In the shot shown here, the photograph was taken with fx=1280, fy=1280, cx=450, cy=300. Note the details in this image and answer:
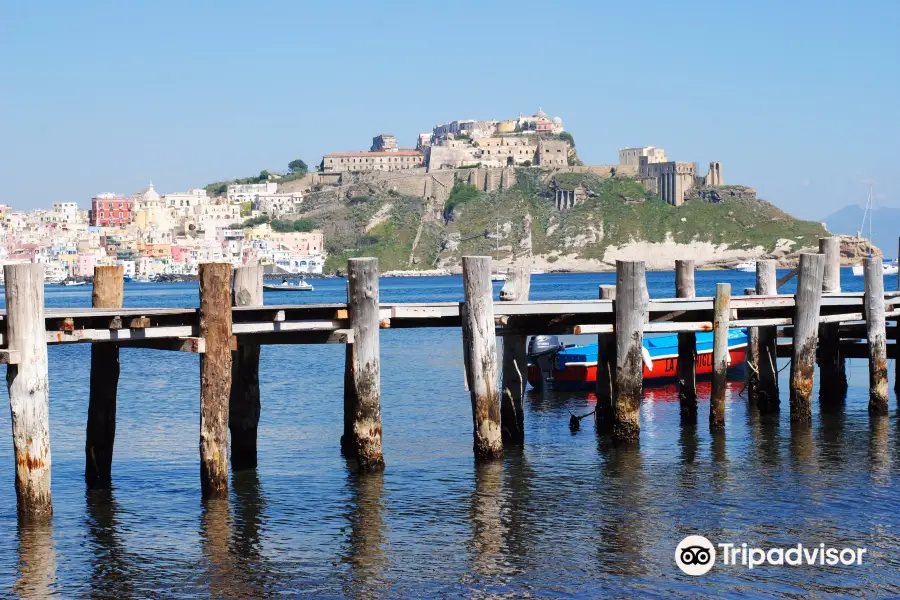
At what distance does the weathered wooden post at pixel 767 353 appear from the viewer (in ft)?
81.8

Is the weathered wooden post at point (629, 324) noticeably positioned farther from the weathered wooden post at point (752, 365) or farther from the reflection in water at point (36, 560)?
the reflection in water at point (36, 560)

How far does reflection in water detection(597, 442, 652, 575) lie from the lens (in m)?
14.9

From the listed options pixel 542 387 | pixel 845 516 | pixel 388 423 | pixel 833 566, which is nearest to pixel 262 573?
pixel 833 566

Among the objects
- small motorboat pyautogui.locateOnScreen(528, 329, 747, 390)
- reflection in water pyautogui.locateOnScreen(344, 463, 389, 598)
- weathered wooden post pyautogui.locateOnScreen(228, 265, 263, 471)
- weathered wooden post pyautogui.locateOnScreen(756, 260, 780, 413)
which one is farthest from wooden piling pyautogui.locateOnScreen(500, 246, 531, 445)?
small motorboat pyautogui.locateOnScreen(528, 329, 747, 390)

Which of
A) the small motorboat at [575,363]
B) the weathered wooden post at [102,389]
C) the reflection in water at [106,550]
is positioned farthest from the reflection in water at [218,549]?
the small motorboat at [575,363]

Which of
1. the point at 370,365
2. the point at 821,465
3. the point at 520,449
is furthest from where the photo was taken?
the point at 520,449

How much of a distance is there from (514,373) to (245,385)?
479 cm

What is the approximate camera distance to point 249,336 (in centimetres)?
1892

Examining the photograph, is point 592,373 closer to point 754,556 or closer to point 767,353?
point 767,353

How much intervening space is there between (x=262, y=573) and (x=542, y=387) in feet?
57.3

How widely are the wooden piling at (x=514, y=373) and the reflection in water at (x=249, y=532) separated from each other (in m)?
4.53

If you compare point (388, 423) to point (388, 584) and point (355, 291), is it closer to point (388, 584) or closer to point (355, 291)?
point (355, 291)

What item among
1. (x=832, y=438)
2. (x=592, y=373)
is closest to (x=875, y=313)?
(x=832, y=438)

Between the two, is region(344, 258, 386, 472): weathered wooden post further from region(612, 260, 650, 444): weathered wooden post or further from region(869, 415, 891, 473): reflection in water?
region(869, 415, 891, 473): reflection in water
